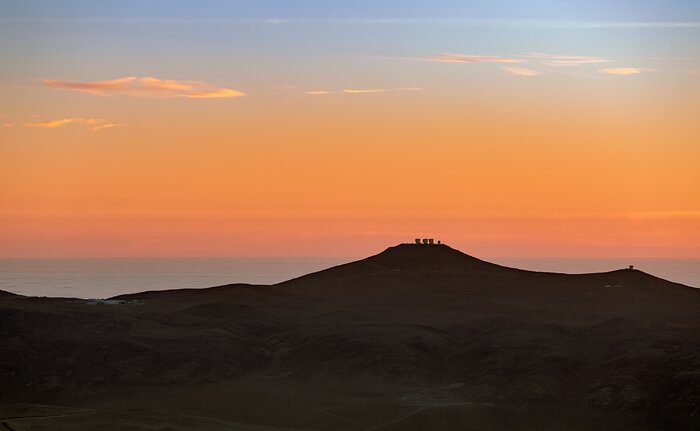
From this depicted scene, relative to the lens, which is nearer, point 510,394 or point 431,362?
point 510,394

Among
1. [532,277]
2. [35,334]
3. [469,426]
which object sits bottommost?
[469,426]

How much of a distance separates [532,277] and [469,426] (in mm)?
44679

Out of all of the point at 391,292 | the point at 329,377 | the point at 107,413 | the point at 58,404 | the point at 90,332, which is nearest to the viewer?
the point at 107,413

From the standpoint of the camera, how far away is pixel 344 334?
73625mm

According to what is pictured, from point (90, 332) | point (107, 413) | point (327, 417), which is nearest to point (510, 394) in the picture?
point (327, 417)

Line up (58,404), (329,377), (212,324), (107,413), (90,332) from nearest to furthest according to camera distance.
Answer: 1. (107,413)
2. (58,404)
3. (329,377)
4. (90,332)
5. (212,324)

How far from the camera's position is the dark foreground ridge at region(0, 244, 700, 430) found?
57.7 meters

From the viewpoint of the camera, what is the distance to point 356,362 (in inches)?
2680

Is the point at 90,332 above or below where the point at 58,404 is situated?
above

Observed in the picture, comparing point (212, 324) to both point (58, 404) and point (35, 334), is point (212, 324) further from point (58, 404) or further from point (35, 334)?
point (58, 404)

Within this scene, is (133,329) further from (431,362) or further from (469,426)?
(469,426)

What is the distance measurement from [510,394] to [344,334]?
49.6 ft

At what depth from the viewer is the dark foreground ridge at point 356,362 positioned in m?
57.7

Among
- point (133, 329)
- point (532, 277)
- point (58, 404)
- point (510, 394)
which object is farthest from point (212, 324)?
point (532, 277)
